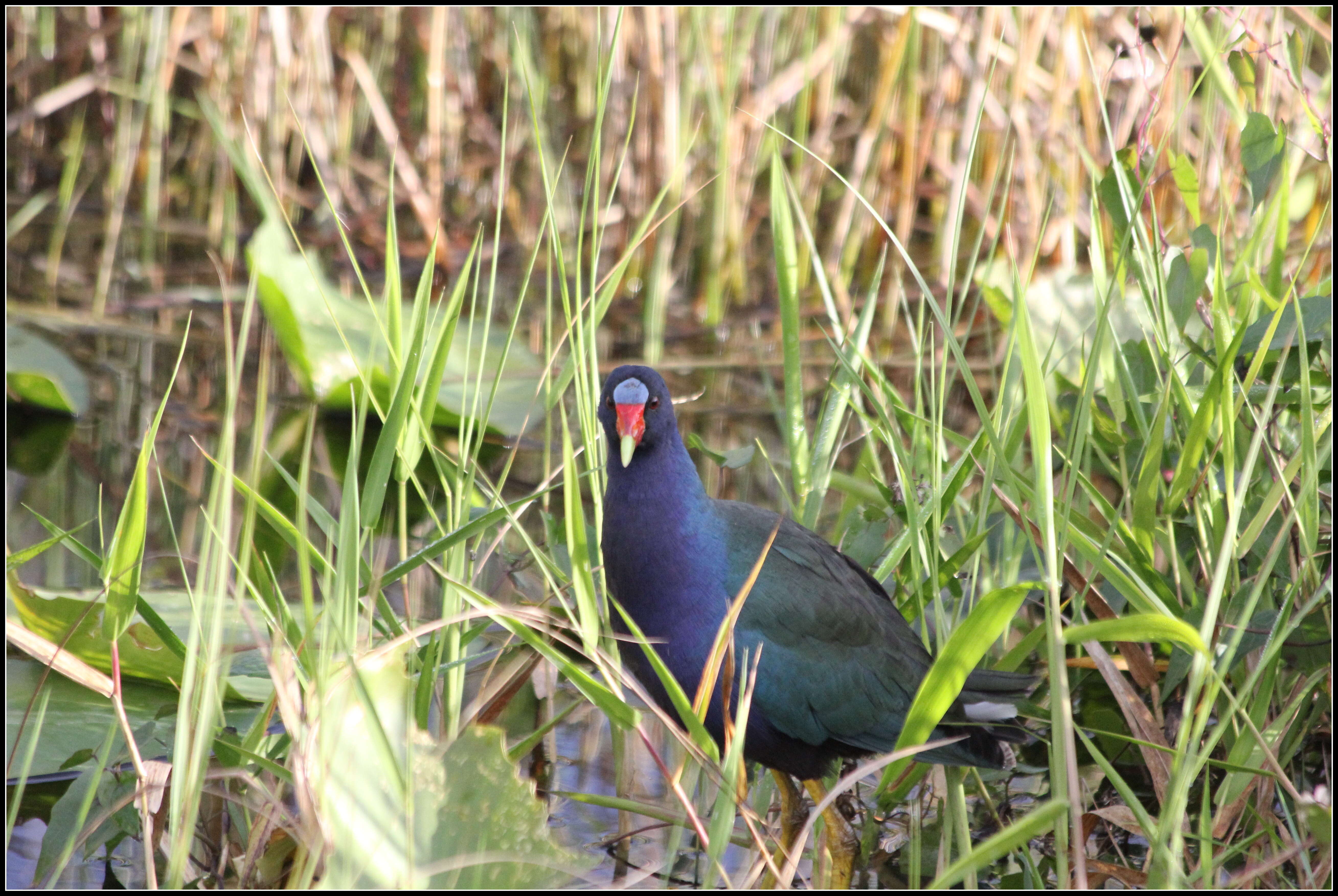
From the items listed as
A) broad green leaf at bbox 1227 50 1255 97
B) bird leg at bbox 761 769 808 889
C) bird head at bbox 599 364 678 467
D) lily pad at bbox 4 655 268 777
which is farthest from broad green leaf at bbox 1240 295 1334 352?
lily pad at bbox 4 655 268 777

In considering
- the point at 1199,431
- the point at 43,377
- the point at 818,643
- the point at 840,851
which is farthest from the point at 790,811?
the point at 43,377

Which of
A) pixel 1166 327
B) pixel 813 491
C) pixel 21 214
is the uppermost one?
pixel 21 214

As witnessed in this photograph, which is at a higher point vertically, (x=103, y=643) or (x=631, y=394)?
(x=631, y=394)

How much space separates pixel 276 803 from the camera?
1.23 metres

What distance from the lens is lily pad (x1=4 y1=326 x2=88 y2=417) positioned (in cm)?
282

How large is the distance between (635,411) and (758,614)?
0.30 meters

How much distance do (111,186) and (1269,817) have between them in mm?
3644

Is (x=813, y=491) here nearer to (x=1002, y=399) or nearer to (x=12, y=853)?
(x=1002, y=399)

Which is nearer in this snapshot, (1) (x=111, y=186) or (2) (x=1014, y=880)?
(2) (x=1014, y=880)

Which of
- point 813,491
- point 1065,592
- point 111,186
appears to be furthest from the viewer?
point 111,186

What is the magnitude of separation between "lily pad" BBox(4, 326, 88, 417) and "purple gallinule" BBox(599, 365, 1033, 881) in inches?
70.6

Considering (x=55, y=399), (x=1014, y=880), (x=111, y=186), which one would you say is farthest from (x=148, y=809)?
(x=111, y=186)

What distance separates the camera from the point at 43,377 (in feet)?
9.13

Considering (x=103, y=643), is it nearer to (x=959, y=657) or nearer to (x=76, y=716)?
(x=76, y=716)
